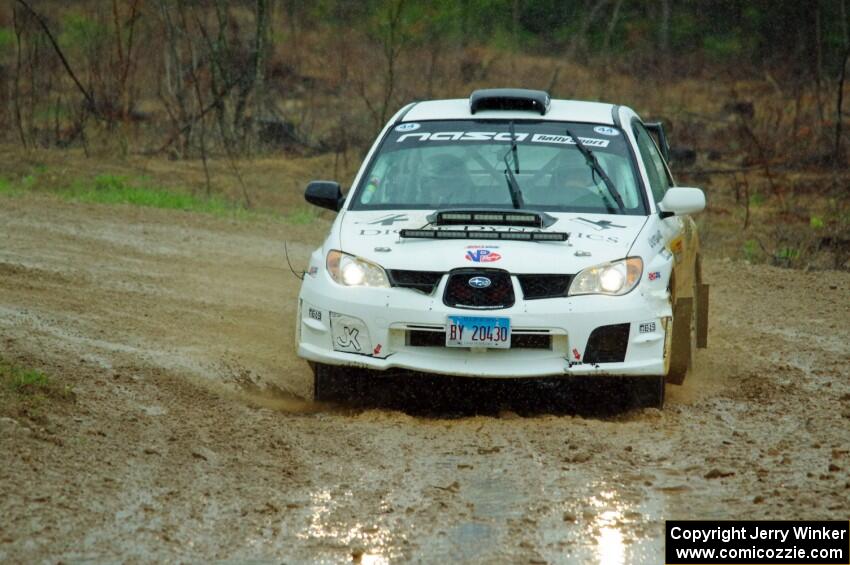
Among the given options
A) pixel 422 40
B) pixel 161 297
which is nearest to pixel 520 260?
pixel 161 297

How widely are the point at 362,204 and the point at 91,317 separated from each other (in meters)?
2.25

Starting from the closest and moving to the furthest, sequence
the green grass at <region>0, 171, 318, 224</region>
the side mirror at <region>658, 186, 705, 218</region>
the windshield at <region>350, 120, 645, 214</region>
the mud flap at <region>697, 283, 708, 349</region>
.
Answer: the side mirror at <region>658, 186, 705, 218</region> < the windshield at <region>350, 120, 645, 214</region> < the mud flap at <region>697, 283, 708, 349</region> < the green grass at <region>0, 171, 318, 224</region>

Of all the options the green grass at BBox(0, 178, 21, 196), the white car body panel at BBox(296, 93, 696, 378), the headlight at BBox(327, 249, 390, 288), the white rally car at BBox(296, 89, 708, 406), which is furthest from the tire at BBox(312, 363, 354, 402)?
the green grass at BBox(0, 178, 21, 196)


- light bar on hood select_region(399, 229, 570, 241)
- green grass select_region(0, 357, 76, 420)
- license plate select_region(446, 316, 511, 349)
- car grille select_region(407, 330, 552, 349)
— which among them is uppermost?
light bar on hood select_region(399, 229, 570, 241)

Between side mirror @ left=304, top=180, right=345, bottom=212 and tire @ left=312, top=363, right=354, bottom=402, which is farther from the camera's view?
side mirror @ left=304, top=180, right=345, bottom=212

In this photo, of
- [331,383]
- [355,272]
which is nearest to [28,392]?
[331,383]

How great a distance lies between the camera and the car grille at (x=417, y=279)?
6.88 m

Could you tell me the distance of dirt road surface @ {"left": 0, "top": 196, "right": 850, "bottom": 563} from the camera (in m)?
4.91

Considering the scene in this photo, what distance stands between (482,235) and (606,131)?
5.35 feet

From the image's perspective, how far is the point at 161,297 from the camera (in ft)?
33.8

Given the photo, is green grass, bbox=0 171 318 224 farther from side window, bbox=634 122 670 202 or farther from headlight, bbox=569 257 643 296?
headlight, bbox=569 257 643 296

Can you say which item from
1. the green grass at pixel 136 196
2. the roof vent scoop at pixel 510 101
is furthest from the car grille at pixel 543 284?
the green grass at pixel 136 196

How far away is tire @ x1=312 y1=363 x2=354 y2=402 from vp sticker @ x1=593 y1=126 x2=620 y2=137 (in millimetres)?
2252

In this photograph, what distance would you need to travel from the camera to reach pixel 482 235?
7.05m
